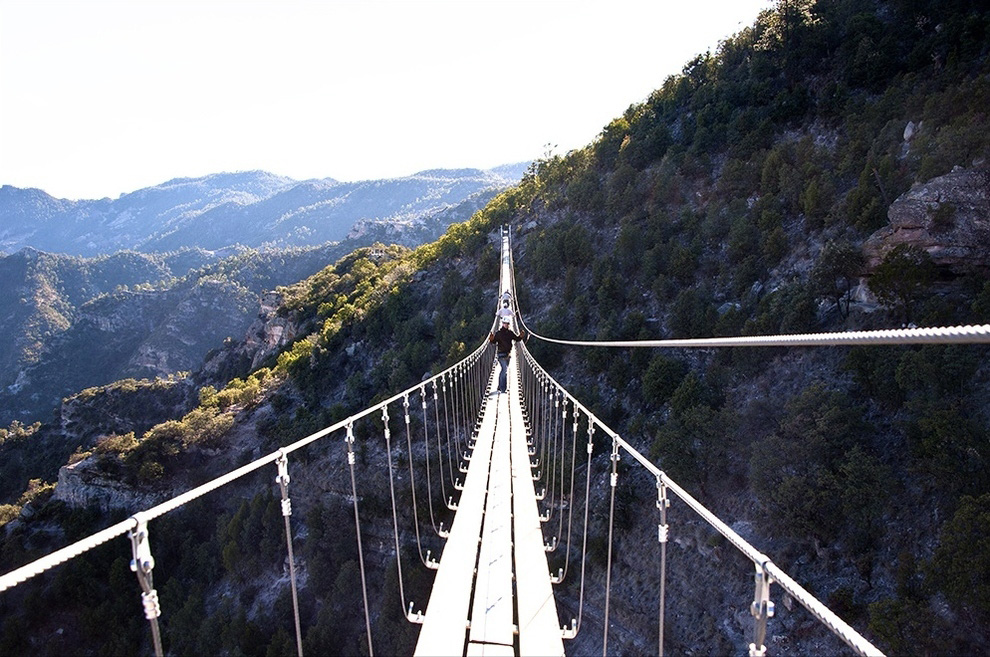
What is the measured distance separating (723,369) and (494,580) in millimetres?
14406

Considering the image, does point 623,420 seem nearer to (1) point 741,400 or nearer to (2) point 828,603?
(1) point 741,400

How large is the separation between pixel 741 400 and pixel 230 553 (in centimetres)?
1940

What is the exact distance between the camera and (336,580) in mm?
21016

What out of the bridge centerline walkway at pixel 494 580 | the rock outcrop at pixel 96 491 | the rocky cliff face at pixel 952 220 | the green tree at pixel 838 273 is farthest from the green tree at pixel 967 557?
the rock outcrop at pixel 96 491

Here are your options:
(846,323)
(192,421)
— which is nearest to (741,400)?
(846,323)

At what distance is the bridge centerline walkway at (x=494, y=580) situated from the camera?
10.7ft

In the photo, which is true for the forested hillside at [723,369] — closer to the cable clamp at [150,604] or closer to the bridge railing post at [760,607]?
the bridge railing post at [760,607]

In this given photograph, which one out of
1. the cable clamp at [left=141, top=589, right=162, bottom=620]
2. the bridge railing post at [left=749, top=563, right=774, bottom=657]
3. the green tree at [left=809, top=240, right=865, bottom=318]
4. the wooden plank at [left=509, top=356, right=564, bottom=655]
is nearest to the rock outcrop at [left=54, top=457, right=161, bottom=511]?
the wooden plank at [left=509, top=356, right=564, bottom=655]

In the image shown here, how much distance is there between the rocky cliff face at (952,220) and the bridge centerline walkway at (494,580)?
473 inches

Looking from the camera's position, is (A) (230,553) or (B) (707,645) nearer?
(B) (707,645)

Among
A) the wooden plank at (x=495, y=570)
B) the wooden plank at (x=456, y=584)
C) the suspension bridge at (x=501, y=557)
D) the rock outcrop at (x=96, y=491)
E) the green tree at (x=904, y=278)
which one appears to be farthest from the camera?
the rock outcrop at (x=96, y=491)

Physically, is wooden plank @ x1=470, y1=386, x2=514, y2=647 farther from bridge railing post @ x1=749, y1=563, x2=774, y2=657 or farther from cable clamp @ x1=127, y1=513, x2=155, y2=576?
cable clamp @ x1=127, y1=513, x2=155, y2=576

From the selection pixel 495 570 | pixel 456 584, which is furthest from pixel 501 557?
pixel 456 584

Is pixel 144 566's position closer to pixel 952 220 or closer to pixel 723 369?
pixel 952 220
